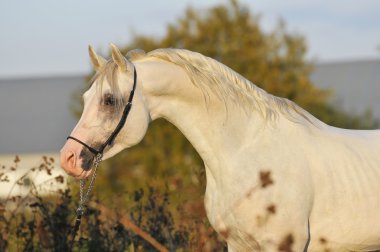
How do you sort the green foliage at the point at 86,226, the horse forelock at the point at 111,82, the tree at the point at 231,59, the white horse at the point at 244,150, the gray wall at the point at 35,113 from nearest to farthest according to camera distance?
the white horse at the point at 244,150, the horse forelock at the point at 111,82, the green foliage at the point at 86,226, the tree at the point at 231,59, the gray wall at the point at 35,113

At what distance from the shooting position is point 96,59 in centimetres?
625

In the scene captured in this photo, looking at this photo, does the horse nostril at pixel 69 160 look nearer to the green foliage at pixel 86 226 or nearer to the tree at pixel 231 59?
the green foliage at pixel 86 226

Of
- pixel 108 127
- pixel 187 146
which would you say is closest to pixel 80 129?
pixel 108 127

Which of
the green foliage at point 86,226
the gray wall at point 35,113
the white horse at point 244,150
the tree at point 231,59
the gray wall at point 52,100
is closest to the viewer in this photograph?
the white horse at point 244,150

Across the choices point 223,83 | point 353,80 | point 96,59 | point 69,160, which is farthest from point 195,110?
point 353,80

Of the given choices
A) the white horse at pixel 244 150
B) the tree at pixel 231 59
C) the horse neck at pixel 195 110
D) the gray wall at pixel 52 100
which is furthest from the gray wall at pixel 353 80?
the horse neck at pixel 195 110

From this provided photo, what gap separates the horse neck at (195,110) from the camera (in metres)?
6.24

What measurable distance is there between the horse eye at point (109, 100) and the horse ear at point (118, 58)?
192 mm

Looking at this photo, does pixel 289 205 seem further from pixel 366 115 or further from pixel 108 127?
pixel 366 115

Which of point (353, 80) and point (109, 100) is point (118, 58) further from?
point (353, 80)

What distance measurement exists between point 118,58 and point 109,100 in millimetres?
283

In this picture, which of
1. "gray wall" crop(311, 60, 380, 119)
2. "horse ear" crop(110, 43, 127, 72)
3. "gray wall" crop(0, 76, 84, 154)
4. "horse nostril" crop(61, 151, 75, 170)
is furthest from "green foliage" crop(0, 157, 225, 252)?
"gray wall" crop(0, 76, 84, 154)

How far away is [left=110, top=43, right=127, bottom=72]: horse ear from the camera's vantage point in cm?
604

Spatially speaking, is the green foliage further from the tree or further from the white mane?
the tree
